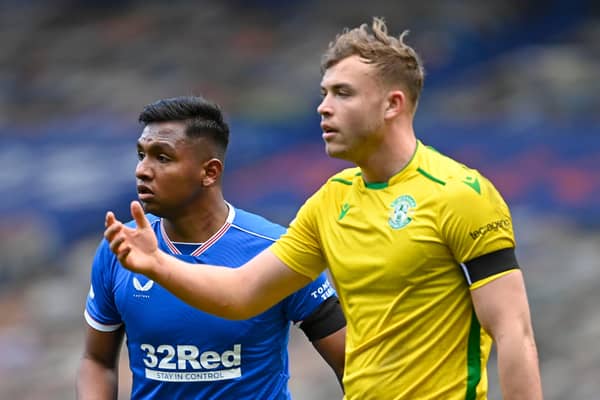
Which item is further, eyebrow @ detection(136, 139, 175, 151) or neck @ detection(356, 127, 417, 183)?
eyebrow @ detection(136, 139, 175, 151)

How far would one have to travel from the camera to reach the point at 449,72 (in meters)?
13.1

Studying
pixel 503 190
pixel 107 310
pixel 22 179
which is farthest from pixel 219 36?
pixel 107 310

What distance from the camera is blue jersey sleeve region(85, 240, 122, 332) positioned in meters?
4.84

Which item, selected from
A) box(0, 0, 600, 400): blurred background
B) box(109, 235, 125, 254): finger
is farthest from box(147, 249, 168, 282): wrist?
box(0, 0, 600, 400): blurred background

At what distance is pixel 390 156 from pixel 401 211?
0.20 metres

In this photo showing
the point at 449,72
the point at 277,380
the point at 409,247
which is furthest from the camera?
the point at 449,72

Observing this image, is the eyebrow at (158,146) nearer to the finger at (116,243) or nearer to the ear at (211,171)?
the ear at (211,171)

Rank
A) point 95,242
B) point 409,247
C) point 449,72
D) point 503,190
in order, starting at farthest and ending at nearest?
1. point 449,72
2. point 95,242
3. point 503,190
4. point 409,247

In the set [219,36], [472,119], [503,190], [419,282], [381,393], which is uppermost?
[219,36]

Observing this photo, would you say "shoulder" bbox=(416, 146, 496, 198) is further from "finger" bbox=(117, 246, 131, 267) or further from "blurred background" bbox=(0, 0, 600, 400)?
"blurred background" bbox=(0, 0, 600, 400)

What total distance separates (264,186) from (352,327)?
823 cm

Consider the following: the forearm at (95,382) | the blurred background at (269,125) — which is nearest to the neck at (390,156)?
the forearm at (95,382)

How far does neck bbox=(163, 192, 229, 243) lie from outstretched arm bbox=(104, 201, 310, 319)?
0.54m

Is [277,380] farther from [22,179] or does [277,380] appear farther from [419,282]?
[22,179]
